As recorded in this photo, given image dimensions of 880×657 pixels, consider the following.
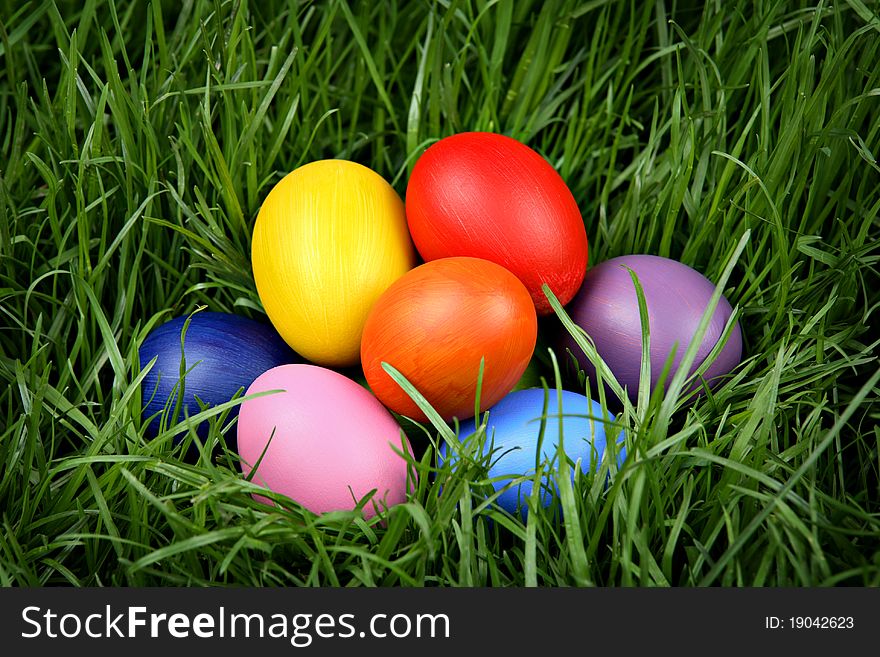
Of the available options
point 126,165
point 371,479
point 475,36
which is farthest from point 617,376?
point 126,165

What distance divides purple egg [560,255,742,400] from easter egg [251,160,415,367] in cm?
26

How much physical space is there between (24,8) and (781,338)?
49.6 inches

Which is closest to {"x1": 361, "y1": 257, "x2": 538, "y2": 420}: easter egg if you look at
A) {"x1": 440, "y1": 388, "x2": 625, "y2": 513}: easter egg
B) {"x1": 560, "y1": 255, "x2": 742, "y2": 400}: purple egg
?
{"x1": 440, "y1": 388, "x2": 625, "y2": 513}: easter egg

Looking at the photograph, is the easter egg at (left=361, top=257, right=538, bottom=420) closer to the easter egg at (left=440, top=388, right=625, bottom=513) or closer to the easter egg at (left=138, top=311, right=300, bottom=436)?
the easter egg at (left=440, top=388, right=625, bottom=513)

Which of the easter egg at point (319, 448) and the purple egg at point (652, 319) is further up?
the purple egg at point (652, 319)

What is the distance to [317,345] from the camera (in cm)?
100

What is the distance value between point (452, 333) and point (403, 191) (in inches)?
18.1

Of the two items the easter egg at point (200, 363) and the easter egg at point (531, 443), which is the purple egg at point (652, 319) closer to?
the easter egg at point (531, 443)

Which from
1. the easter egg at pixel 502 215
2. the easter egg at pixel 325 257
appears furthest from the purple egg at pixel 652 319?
the easter egg at pixel 325 257

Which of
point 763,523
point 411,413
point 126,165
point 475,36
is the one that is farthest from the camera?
point 475,36

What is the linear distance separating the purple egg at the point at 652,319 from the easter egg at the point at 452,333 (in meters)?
0.14

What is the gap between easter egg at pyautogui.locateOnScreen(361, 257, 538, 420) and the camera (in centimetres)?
86

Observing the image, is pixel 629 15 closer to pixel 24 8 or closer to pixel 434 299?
pixel 434 299

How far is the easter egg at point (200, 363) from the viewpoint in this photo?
0.99m
